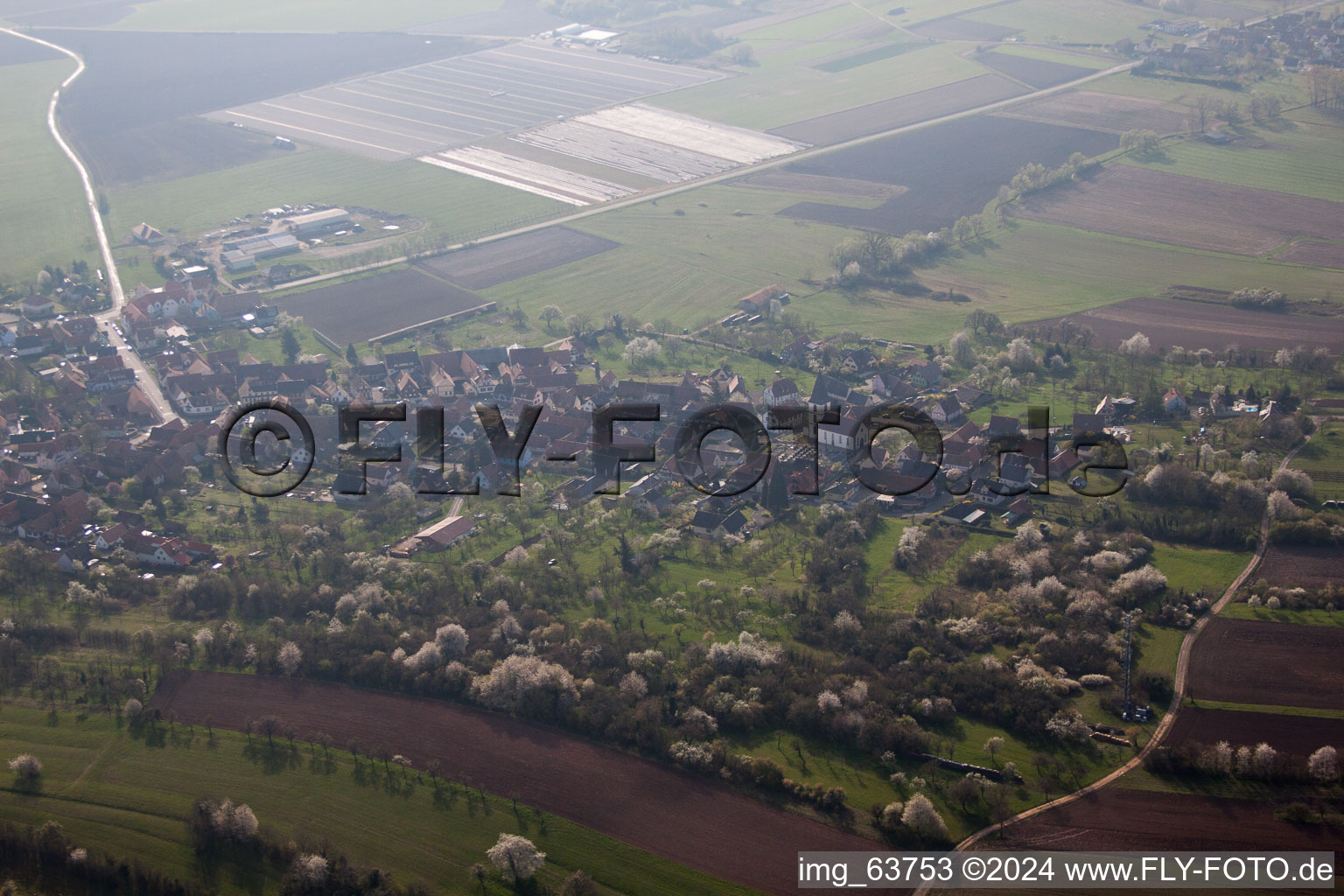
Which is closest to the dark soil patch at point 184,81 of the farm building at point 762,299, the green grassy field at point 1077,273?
the farm building at point 762,299

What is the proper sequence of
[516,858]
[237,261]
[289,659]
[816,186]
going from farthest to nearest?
[816,186] < [237,261] < [289,659] < [516,858]

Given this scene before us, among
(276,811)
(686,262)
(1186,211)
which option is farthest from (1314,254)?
(276,811)

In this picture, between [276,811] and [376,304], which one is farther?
[376,304]

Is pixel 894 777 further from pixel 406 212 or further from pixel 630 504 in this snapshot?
pixel 406 212

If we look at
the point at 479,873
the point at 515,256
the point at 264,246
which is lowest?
the point at 479,873

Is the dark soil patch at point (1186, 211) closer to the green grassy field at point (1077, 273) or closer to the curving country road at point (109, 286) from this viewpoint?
the green grassy field at point (1077, 273)

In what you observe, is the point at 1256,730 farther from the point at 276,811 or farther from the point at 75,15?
the point at 75,15

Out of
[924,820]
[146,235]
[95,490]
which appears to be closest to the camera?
[924,820]
